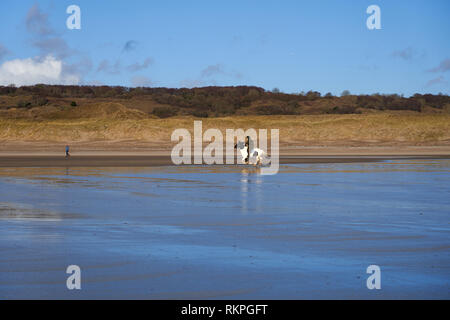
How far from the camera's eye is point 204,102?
137250 mm

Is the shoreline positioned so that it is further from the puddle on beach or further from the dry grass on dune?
the dry grass on dune

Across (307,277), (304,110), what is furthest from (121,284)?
(304,110)

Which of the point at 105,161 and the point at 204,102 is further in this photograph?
the point at 204,102

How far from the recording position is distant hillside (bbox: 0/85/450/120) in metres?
121

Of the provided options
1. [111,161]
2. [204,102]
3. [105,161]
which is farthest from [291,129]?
[204,102]

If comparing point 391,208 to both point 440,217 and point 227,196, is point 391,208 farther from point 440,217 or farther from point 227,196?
point 227,196

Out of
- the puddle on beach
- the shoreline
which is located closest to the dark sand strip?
the shoreline

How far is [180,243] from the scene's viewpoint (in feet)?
35.8

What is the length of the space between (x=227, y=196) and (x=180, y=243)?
7786 millimetres

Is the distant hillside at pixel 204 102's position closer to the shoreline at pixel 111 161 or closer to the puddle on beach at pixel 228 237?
the shoreline at pixel 111 161

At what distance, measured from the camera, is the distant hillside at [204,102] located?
121 meters

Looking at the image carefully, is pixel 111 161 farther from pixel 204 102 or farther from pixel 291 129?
pixel 204 102

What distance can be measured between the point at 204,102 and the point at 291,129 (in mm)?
61725

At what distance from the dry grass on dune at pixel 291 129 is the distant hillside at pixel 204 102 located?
75.5ft
